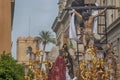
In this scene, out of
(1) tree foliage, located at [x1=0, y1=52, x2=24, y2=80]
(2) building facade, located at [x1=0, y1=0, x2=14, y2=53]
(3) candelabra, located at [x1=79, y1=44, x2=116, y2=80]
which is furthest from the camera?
(3) candelabra, located at [x1=79, y1=44, x2=116, y2=80]

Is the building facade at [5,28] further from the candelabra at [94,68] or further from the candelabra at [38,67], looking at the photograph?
the candelabra at [94,68]

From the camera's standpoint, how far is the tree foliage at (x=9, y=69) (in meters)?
18.3

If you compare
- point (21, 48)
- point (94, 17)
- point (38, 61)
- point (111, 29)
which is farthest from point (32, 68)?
point (21, 48)

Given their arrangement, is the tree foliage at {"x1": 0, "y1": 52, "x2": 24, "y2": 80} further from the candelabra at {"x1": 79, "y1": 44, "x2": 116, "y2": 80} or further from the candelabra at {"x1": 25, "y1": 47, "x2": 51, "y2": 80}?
the candelabra at {"x1": 79, "y1": 44, "x2": 116, "y2": 80}

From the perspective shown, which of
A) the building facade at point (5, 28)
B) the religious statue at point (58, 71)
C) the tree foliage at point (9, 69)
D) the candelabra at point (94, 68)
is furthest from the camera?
the religious statue at point (58, 71)

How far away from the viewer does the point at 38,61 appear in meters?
26.1

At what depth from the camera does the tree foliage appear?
18328 millimetres

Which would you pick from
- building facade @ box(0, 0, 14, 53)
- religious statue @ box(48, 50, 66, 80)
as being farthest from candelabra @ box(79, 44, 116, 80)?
building facade @ box(0, 0, 14, 53)

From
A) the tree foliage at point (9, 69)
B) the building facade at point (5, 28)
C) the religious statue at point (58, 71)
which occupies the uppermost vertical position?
the building facade at point (5, 28)

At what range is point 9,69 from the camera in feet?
61.0

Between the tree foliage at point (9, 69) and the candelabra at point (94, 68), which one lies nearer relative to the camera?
the tree foliage at point (9, 69)

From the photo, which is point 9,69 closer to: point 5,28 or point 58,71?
point 5,28

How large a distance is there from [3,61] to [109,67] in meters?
8.61

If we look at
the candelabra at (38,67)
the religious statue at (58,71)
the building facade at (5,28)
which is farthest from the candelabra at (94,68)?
the building facade at (5,28)
